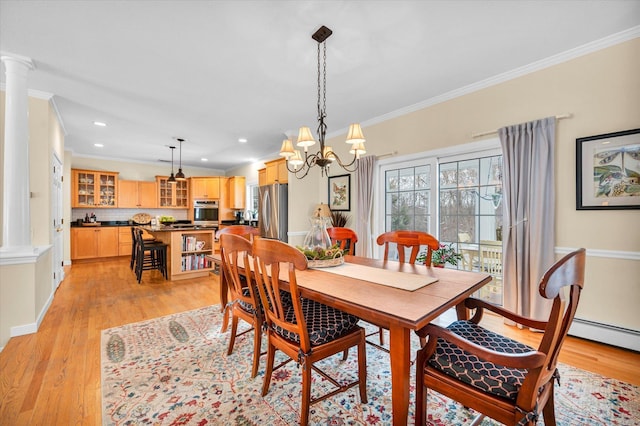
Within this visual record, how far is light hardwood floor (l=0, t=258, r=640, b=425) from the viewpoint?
167 centimetres

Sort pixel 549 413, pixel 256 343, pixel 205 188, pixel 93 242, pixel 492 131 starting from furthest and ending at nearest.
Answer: pixel 205 188, pixel 93 242, pixel 492 131, pixel 256 343, pixel 549 413

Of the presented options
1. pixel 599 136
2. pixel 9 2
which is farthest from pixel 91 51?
pixel 599 136

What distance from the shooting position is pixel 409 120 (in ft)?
12.1

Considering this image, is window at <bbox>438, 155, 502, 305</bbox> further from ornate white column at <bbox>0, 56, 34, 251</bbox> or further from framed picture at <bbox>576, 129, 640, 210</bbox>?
ornate white column at <bbox>0, 56, 34, 251</bbox>

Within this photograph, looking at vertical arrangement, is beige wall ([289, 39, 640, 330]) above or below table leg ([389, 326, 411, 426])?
above

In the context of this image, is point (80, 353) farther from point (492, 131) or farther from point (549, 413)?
point (492, 131)

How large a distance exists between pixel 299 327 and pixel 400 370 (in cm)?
54

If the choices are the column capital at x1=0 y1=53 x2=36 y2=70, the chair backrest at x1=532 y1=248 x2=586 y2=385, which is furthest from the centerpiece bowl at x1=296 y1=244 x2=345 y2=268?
the column capital at x1=0 y1=53 x2=36 y2=70

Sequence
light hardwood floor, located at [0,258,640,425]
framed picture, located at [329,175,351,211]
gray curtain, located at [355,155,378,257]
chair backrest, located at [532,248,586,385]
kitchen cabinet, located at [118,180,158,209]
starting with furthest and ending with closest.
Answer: kitchen cabinet, located at [118,180,158,209] < framed picture, located at [329,175,351,211] < gray curtain, located at [355,155,378,257] < light hardwood floor, located at [0,258,640,425] < chair backrest, located at [532,248,586,385]

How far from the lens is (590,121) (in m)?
2.39

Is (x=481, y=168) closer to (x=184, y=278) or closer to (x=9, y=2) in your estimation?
(x=9, y=2)

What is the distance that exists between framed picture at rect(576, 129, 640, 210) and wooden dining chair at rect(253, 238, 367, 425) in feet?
7.87

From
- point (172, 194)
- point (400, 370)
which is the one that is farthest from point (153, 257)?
point (400, 370)

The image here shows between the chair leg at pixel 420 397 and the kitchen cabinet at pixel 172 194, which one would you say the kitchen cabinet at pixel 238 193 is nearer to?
the kitchen cabinet at pixel 172 194
